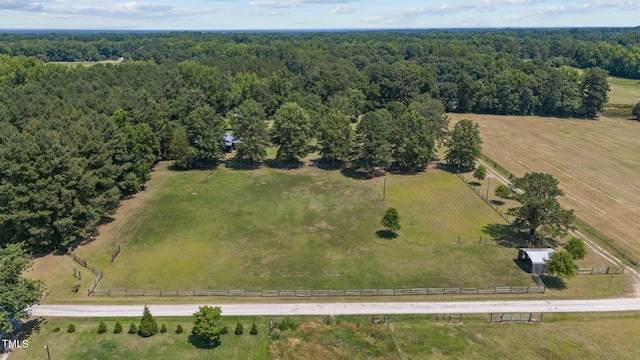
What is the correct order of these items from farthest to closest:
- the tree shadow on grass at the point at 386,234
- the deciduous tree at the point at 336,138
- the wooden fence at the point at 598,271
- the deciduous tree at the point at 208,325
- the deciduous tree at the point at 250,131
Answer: the deciduous tree at the point at 250,131 → the deciduous tree at the point at 336,138 → the tree shadow on grass at the point at 386,234 → the wooden fence at the point at 598,271 → the deciduous tree at the point at 208,325

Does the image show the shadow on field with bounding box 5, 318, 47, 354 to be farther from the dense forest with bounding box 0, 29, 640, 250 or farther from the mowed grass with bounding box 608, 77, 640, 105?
the mowed grass with bounding box 608, 77, 640, 105

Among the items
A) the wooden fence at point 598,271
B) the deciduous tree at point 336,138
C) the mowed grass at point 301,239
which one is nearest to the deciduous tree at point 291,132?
the deciduous tree at point 336,138

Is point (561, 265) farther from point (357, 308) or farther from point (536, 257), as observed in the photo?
point (357, 308)

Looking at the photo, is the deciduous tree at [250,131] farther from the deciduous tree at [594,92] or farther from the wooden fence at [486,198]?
the deciduous tree at [594,92]

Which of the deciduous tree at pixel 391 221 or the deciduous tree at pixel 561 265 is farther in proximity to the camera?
the deciduous tree at pixel 391 221

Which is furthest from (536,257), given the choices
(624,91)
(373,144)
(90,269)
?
(624,91)

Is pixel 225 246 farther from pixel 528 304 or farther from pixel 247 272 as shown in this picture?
pixel 528 304

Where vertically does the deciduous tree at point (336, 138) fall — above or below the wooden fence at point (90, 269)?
above
